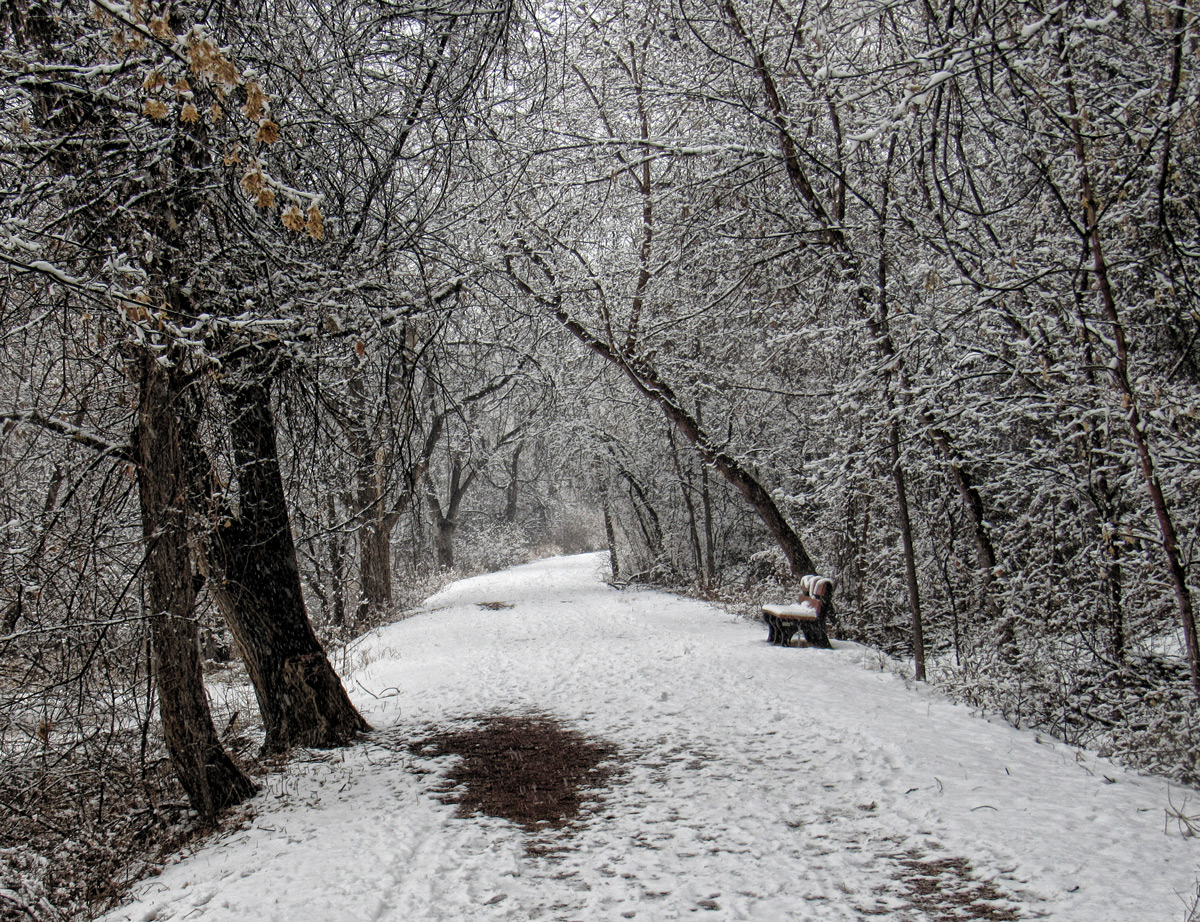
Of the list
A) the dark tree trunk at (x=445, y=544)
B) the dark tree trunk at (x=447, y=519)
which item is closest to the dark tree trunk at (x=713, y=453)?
the dark tree trunk at (x=447, y=519)

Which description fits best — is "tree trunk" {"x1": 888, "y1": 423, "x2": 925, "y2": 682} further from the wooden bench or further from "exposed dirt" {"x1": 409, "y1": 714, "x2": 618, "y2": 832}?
"exposed dirt" {"x1": 409, "y1": 714, "x2": 618, "y2": 832}

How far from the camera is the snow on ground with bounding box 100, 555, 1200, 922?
3.39 metres

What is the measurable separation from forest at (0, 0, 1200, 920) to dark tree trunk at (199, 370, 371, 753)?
3 centimetres

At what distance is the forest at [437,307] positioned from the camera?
3.76 m

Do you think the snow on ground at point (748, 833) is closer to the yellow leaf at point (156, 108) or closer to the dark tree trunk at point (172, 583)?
the dark tree trunk at point (172, 583)

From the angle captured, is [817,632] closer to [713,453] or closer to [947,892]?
[713,453]

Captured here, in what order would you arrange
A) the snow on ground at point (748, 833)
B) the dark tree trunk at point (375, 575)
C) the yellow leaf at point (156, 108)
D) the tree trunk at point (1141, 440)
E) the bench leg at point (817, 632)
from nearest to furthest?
the yellow leaf at point (156, 108) < the snow on ground at point (748, 833) < the tree trunk at point (1141, 440) < the bench leg at point (817, 632) < the dark tree trunk at point (375, 575)

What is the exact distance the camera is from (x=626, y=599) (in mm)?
16094

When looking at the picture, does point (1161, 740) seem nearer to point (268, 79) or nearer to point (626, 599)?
point (268, 79)

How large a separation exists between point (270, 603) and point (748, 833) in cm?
364

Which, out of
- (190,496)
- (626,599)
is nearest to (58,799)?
(190,496)

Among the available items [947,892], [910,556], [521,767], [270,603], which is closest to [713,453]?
[910,556]

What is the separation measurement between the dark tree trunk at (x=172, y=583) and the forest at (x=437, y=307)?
0.06ft

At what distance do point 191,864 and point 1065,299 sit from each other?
6915 millimetres
